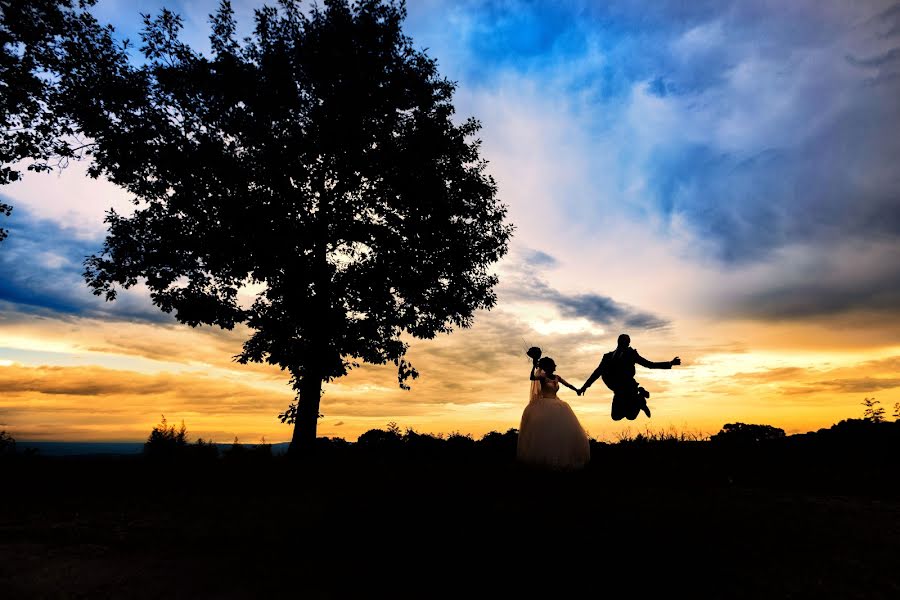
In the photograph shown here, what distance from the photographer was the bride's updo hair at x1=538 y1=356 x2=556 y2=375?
12.7m

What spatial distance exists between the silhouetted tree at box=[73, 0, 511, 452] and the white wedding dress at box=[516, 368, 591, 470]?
676 centimetres

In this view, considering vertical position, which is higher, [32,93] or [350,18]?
[350,18]

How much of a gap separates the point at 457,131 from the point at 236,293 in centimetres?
963

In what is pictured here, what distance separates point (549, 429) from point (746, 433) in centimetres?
1157

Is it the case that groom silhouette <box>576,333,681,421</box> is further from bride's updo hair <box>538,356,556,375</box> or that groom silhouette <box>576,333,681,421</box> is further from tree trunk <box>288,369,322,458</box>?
tree trunk <box>288,369,322,458</box>

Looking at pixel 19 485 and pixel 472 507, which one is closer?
pixel 472 507

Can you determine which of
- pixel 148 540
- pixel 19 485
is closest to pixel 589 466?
pixel 148 540

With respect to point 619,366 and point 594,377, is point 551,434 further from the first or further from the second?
point 619,366

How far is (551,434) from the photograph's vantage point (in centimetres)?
1209

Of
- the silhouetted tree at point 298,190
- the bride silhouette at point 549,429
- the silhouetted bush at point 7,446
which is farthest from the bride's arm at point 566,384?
the silhouetted bush at point 7,446

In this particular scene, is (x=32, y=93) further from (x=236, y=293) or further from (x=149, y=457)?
(x=149, y=457)

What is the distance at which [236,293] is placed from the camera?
17.2 meters

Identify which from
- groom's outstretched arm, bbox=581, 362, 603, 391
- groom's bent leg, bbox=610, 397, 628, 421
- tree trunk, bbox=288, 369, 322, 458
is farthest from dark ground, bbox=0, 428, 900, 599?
tree trunk, bbox=288, 369, 322, 458

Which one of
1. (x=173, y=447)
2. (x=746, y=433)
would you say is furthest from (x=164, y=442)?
(x=746, y=433)
